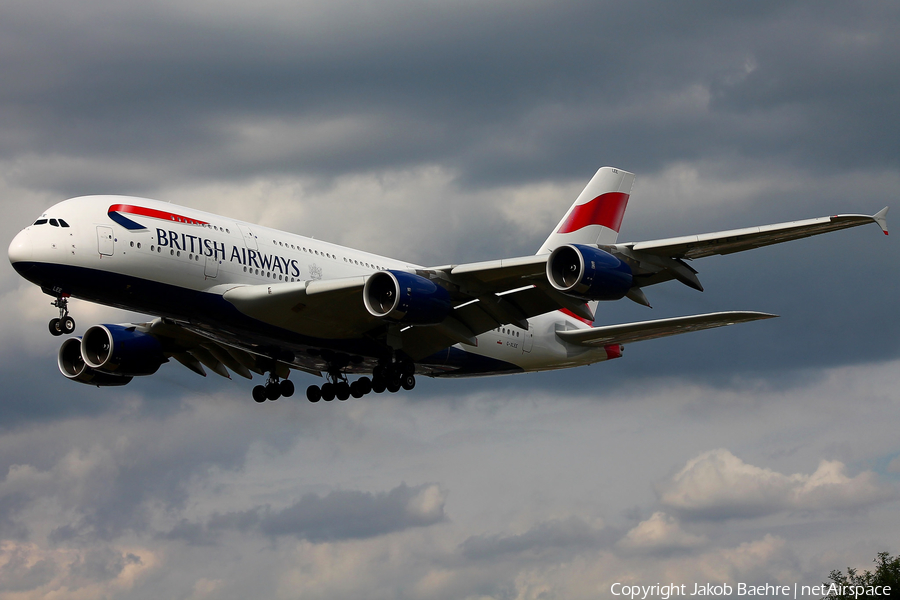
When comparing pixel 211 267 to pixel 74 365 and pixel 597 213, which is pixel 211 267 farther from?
pixel 597 213

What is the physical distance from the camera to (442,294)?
37.4 m

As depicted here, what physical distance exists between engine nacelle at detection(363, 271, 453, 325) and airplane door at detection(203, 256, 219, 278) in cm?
557

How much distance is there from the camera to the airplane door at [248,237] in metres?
39.7

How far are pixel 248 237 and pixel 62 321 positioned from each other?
7.42m

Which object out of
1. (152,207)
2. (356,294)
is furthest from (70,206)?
(356,294)

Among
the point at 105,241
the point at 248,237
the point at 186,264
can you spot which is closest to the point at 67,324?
the point at 105,241

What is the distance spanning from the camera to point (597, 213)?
2120 inches

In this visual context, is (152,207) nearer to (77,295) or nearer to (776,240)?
(77,295)

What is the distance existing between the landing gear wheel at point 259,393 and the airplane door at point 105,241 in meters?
13.0

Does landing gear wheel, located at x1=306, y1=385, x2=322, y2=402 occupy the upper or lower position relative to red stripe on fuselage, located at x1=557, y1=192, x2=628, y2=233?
lower

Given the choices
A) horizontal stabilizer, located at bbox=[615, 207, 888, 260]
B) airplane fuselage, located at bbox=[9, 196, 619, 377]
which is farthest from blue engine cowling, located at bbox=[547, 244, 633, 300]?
airplane fuselage, located at bbox=[9, 196, 619, 377]

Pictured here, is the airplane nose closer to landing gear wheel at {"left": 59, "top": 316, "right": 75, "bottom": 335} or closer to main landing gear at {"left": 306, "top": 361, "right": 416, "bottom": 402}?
landing gear wheel at {"left": 59, "top": 316, "right": 75, "bottom": 335}

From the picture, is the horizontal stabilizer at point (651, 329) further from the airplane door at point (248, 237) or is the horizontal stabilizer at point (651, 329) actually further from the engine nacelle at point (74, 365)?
the engine nacelle at point (74, 365)

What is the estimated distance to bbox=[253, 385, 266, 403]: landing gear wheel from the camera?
47656 millimetres
